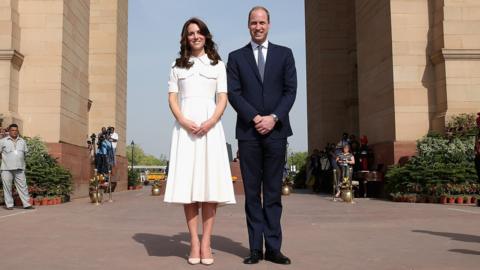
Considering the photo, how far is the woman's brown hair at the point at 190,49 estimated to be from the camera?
4758 millimetres

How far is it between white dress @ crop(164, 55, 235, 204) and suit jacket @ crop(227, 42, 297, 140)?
0.50ft

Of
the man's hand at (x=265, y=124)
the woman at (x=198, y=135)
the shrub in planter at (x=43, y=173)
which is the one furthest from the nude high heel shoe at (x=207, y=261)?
the shrub in planter at (x=43, y=173)

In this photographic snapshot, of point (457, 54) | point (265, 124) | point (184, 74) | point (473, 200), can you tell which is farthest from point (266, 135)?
point (457, 54)

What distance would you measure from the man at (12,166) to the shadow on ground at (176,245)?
5.64 metres

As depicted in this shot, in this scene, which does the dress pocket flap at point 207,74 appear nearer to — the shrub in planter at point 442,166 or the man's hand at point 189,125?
the man's hand at point 189,125

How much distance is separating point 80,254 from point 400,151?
10.5 m

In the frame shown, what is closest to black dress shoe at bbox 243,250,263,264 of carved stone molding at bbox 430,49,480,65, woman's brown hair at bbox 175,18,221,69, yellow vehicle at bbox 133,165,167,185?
woman's brown hair at bbox 175,18,221,69

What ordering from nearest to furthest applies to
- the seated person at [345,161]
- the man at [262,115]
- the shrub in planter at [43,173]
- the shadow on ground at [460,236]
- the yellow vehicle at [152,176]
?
the man at [262,115] → the shadow on ground at [460,236] → the shrub in planter at [43,173] → the seated person at [345,161] → the yellow vehicle at [152,176]

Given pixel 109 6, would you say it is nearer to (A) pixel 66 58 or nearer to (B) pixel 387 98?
(A) pixel 66 58

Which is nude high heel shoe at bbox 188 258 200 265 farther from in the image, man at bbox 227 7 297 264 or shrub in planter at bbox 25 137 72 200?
shrub in planter at bbox 25 137 72 200

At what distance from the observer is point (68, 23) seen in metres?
15.2

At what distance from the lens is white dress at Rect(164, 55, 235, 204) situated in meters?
4.62

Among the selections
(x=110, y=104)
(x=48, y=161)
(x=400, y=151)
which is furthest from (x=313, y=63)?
(x=48, y=161)

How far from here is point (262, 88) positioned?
4.77 m
